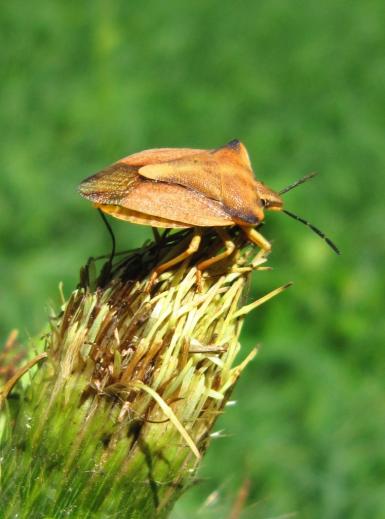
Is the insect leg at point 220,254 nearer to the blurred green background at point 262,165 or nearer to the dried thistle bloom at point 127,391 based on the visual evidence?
the dried thistle bloom at point 127,391

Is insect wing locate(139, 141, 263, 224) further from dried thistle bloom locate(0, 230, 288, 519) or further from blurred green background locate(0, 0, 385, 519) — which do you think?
blurred green background locate(0, 0, 385, 519)

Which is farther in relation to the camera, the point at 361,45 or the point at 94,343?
the point at 361,45

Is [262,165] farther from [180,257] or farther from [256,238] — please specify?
[180,257]

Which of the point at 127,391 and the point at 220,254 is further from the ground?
the point at 220,254

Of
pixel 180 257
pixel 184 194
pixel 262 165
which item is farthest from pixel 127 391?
pixel 262 165

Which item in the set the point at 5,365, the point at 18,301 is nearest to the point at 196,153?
the point at 5,365

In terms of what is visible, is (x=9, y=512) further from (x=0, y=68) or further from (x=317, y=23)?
(x=317, y=23)

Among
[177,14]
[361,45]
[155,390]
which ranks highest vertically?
[155,390]
